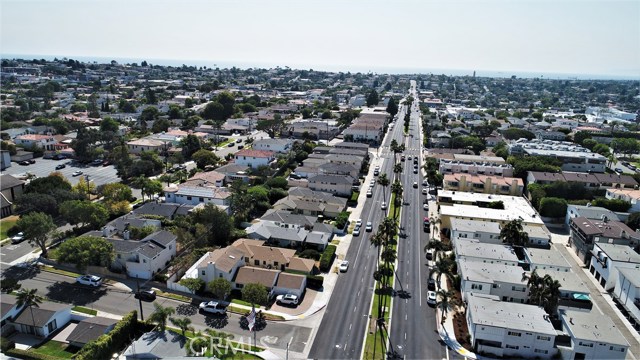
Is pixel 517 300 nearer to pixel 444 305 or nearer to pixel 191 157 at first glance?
pixel 444 305

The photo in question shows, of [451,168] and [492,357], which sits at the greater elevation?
[451,168]

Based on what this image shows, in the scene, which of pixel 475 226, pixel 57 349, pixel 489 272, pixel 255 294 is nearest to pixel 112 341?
pixel 57 349

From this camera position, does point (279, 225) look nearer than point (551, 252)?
No

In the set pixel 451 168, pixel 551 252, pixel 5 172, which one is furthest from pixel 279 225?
pixel 5 172

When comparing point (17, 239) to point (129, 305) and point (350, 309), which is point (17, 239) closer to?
point (129, 305)

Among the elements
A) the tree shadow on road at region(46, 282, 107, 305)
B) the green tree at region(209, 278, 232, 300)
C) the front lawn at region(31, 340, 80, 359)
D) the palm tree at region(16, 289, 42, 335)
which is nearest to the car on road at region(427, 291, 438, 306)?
the green tree at region(209, 278, 232, 300)

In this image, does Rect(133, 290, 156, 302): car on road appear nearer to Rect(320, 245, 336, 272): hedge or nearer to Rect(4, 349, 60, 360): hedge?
Rect(4, 349, 60, 360): hedge
